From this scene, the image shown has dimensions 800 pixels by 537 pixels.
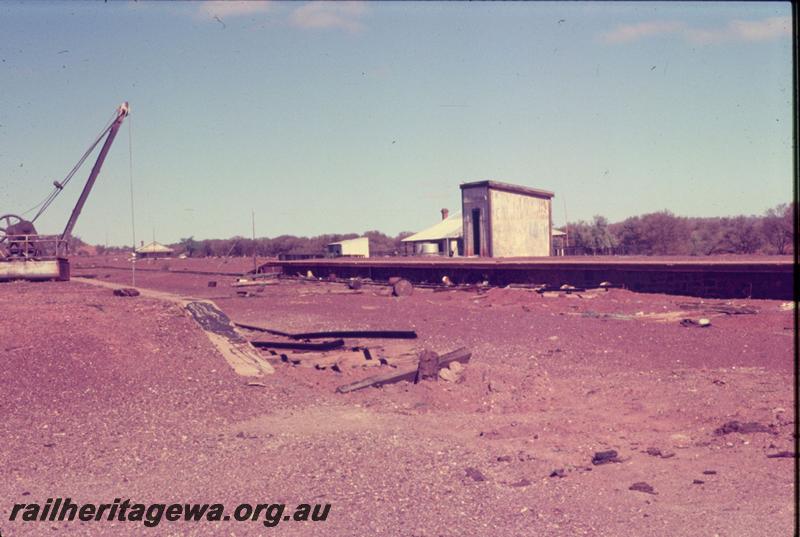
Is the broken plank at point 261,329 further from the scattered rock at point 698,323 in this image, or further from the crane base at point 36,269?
the crane base at point 36,269

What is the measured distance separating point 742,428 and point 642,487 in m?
1.88

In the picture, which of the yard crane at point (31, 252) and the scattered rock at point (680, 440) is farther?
the yard crane at point (31, 252)

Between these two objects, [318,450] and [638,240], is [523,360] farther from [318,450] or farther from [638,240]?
[638,240]

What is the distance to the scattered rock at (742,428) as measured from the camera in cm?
628

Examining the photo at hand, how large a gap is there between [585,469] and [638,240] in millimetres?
45951

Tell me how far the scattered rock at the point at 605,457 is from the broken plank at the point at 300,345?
581 cm

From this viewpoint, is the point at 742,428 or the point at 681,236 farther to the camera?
the point at 681,236

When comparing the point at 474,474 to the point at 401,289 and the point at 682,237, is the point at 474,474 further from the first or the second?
the point at 682,237

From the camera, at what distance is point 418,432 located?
22.1 feet

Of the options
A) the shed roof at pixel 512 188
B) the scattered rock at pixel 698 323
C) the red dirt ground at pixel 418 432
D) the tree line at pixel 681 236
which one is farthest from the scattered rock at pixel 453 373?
the tree line at pixel 681 236

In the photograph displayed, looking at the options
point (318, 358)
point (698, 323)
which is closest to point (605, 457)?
point (318, 358)

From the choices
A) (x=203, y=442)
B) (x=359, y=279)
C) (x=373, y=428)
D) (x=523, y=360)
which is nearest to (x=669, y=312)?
(x=523, y=360)

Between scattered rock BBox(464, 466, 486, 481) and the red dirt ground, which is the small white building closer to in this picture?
the red dirt ground

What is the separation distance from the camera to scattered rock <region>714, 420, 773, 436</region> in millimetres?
6277
